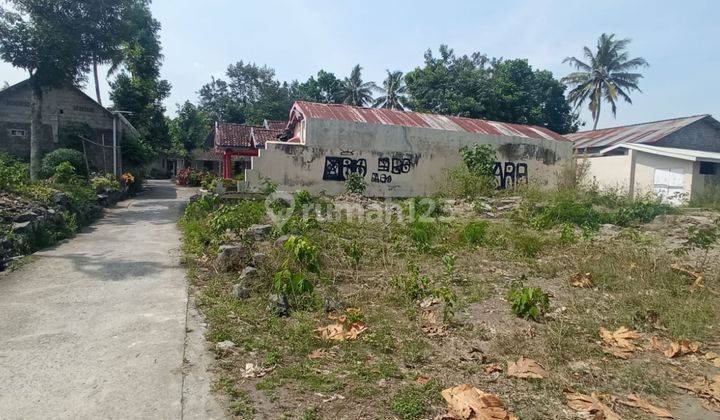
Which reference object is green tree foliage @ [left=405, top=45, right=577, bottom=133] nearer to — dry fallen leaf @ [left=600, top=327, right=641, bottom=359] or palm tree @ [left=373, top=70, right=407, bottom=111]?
palm tree @ [left=373, top=70, right=407, bottom=111]

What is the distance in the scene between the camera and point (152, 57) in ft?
80.0

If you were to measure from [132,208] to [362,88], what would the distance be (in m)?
27.7

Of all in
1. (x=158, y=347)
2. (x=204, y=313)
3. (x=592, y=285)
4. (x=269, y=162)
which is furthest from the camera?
(x=269, y=162)

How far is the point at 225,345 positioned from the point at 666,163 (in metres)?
16.2

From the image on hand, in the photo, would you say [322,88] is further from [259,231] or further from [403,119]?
[259,231]

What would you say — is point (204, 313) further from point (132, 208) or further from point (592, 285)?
point (132, 208)

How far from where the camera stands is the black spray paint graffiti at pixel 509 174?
15.9 metres

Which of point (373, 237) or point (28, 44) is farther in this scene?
point (28, 44)

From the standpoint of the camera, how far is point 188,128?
A: 3753 centimetres

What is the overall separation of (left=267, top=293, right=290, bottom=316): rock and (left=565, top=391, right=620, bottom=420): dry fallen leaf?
268cm

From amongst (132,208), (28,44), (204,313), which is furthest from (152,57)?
(204,313)

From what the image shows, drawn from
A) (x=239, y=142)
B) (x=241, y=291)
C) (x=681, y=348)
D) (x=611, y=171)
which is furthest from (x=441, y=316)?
(x=239, y=142)

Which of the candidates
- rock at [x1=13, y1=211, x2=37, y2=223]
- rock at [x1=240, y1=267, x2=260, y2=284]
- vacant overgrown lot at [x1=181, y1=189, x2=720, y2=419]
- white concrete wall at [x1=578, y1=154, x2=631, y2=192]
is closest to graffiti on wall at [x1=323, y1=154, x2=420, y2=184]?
vacant overgrown lot at [x1=181, y1=189, x2=720, y2=419]

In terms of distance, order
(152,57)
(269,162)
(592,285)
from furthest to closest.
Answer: (152,57), (269,162), (592,285)
